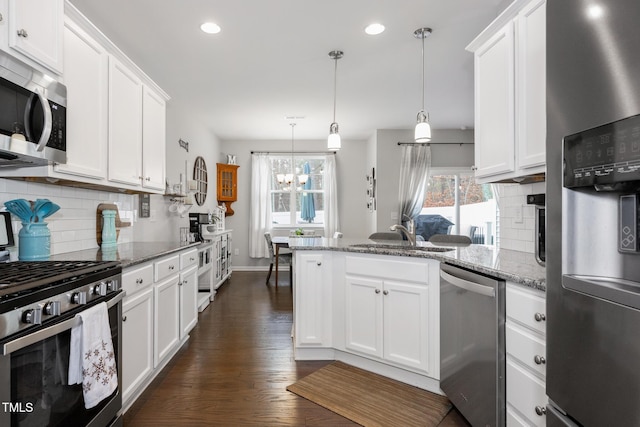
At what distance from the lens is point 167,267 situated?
8.05 ft

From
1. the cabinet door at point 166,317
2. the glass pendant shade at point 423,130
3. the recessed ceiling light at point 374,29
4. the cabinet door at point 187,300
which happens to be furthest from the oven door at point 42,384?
the recessed ceiling light at point 374,29

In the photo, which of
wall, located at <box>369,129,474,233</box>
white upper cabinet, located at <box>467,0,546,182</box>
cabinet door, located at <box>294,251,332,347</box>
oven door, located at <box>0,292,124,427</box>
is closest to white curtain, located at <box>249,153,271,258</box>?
wall, located at <box>369,129,474,233</box>

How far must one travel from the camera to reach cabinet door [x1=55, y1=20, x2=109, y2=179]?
187cm

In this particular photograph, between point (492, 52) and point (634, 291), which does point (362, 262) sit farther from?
point (634, 291)

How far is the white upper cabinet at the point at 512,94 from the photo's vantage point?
174cm

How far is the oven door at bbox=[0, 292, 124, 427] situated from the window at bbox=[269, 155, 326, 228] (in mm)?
5455

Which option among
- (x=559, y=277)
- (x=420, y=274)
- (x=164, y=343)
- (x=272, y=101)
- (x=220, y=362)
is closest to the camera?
(x=559, y=277)

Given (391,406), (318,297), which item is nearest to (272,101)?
(318,297)

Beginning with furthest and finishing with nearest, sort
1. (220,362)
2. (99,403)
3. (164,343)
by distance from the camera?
(220,362), (164,343), (99,403)

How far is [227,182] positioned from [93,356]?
17.1 ft

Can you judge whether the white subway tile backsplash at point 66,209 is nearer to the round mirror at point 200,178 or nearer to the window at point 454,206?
the round mirror at point 200,178

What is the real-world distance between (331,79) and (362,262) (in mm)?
2295

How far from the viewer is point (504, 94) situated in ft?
6.52

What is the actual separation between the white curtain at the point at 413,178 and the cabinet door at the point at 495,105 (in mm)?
3570
